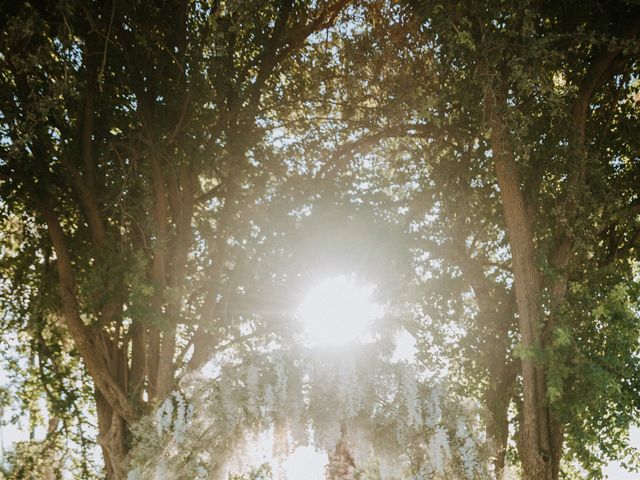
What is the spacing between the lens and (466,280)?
995cm

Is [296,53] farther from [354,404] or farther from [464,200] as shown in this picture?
[354,404]

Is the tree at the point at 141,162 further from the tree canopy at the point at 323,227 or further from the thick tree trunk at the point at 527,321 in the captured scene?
the thick tree trunk at the point at 527,321

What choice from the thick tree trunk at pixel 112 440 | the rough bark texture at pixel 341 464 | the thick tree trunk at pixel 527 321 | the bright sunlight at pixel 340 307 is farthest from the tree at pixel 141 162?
the thick tree trunk at pixel 527 321

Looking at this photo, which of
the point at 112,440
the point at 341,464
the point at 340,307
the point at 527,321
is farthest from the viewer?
the point at 340,307

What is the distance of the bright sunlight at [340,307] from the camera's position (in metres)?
7.66

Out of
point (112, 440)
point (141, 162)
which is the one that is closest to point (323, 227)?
point (141, 162)

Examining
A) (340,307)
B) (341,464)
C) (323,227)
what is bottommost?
(341,464)

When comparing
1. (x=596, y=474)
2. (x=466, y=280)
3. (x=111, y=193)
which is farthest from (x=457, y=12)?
(x=596, y=474)

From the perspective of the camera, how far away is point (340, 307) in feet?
27.8

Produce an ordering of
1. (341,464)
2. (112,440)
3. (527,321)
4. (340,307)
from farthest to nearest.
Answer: (340,307)
(112,440)
(527,321)
(341,464)

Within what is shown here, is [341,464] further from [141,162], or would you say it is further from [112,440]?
[141,162]

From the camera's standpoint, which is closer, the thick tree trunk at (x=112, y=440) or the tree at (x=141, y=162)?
the tree at (x=141, y=162)

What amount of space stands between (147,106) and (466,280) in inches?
237

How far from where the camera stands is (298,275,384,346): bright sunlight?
7.66 m
